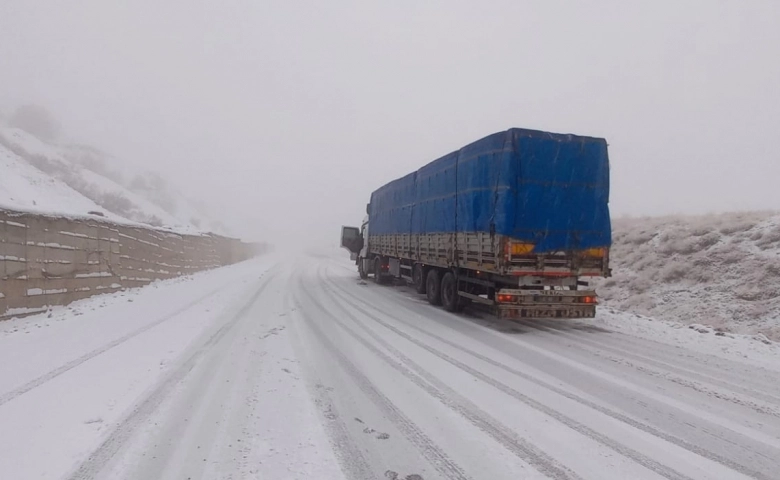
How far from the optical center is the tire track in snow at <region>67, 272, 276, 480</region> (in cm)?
327

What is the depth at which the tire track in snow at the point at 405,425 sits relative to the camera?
3.44 metres

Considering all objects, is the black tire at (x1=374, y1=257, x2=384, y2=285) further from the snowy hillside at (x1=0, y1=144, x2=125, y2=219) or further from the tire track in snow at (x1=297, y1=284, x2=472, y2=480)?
the snowy hillside at (x1=0, y1=144, x2=125, y2=219)

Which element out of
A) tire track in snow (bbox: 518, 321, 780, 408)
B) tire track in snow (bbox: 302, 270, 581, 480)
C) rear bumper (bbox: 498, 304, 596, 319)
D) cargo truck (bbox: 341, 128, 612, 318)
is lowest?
tire track in snow (bbox: 518, 321, 780, 408)

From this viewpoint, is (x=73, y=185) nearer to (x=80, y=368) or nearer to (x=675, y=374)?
(x=80, y=368)

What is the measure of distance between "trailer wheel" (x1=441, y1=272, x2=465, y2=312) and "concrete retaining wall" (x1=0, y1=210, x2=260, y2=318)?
868 centimetres

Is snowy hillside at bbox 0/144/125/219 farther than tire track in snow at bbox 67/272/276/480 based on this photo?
Yes

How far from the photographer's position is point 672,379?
233 inches

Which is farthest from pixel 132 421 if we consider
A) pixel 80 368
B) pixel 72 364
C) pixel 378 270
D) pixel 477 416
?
pixel 378 270

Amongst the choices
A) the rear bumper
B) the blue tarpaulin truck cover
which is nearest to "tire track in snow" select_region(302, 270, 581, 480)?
the rear bumper

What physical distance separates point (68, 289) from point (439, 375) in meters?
8.96

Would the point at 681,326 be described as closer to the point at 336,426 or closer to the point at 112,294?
the point at 336,426

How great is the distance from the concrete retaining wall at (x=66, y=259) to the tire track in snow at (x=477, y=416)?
676 centimetres

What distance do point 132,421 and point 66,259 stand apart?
785 centimetres

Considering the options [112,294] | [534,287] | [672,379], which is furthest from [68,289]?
[672,379]
